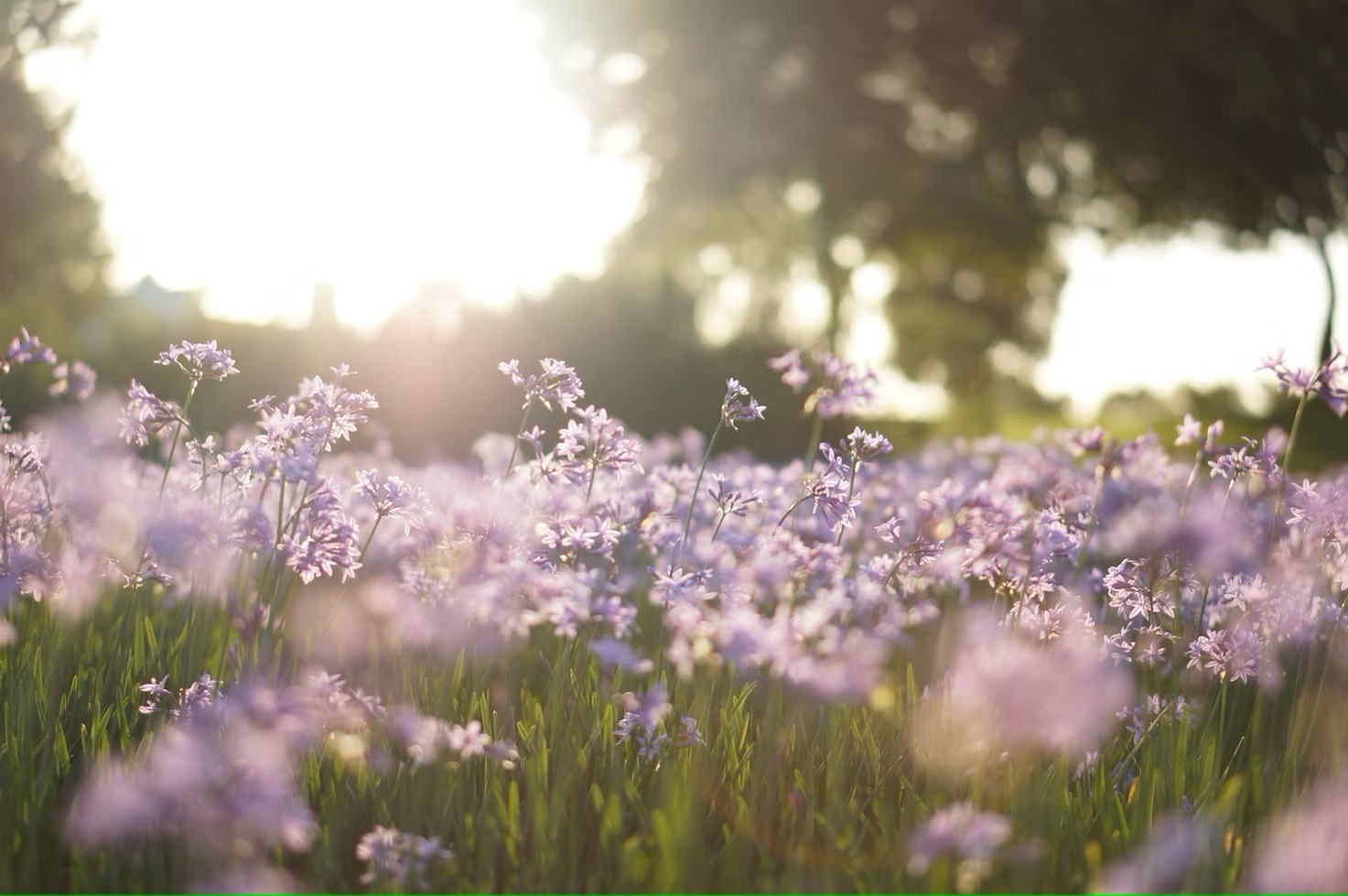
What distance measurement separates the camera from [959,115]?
82.5ft

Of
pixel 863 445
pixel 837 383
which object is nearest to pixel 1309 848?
pixel 863 445

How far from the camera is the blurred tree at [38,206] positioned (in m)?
18.1

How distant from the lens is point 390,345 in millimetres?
16141

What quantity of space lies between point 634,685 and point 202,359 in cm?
208

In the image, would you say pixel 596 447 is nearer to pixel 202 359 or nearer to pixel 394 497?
pixel 394 497

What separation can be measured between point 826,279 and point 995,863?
2439 cm

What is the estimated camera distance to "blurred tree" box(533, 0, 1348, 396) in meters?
21.4

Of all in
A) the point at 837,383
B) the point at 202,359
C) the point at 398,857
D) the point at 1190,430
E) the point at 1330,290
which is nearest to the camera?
the point at 398,857

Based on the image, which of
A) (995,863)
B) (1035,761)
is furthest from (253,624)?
(1035,761)

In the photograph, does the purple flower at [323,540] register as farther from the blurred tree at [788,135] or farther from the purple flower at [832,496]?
the blurred tree at [788,135]

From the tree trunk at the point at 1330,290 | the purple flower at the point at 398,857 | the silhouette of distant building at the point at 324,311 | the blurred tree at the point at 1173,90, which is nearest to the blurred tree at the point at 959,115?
the blurred tree at the point at 1173,90

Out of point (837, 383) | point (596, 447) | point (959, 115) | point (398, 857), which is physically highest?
point (959, 115)

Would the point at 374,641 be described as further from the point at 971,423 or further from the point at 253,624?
the point at 971,423

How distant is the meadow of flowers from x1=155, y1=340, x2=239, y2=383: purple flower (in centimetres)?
2
